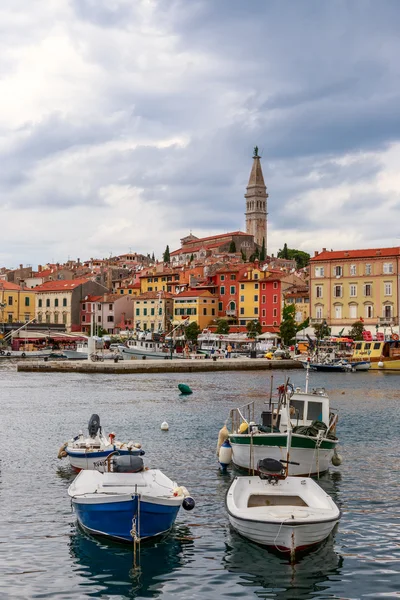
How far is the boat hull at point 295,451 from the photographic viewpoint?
71.1 ft

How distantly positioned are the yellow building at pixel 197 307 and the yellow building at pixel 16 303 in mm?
30313

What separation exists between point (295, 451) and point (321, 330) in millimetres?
80962

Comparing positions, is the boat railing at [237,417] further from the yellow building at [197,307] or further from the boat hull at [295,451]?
the yellow building at [197,307]

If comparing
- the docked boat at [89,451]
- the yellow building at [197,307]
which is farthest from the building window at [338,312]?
the docked boat at [89,451]

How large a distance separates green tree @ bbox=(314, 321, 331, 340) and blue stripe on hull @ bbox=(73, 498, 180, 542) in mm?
86141

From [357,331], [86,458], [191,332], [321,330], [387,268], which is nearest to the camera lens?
[86,458]

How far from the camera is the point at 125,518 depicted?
15297 millimetres

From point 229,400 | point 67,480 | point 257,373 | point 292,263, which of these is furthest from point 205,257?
point 67,480

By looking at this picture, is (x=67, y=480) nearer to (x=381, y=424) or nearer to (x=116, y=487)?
(x=116, y=487)

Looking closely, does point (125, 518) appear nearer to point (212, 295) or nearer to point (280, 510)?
point (280, 510)

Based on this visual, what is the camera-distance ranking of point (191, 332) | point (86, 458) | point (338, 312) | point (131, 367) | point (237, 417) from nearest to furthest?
point (86, 458) → point (237, 417) → point (131, 367) → point (338, 312) → point (191, 332)

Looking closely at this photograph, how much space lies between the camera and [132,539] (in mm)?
15422

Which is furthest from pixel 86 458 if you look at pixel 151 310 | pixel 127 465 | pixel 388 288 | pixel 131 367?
pixel 151 310

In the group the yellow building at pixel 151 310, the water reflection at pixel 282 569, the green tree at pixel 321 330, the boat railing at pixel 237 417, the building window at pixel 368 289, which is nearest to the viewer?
the water reflection at pixel 282 569
